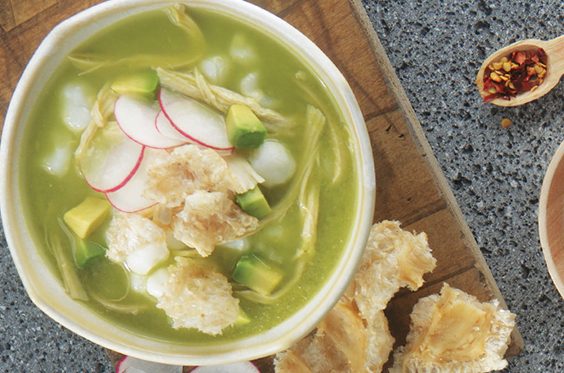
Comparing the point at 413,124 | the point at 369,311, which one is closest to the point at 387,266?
the point at 369,311

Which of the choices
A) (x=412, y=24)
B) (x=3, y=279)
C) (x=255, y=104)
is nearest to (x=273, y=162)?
(x=255, y=104)

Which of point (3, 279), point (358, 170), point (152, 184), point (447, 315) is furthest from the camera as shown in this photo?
point (3, 279)

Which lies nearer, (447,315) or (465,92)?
(447,315)

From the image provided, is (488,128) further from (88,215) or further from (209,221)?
(88,215)

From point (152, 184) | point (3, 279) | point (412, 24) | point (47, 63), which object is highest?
point (47, 63)

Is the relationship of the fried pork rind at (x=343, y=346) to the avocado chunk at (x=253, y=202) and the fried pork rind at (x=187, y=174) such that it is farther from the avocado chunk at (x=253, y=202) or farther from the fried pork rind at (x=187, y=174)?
the fried pork rind at (x=187, y=174)

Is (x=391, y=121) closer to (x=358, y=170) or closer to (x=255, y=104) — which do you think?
(x=358, y=170)

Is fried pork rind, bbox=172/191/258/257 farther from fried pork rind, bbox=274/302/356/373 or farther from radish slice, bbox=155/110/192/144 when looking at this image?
fried pork rind, bbox=274/302/356/373
